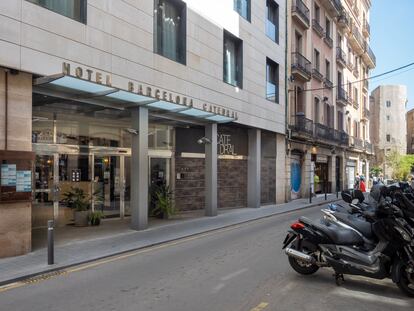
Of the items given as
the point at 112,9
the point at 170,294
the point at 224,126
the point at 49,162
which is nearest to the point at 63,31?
the point at 112,9

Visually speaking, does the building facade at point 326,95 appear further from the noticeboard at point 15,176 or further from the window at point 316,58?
the noticeboard at point 15,176

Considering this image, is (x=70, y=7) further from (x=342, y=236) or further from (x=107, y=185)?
(x=342, y=236)

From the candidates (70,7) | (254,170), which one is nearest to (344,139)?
(254,170)

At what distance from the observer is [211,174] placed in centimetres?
1633

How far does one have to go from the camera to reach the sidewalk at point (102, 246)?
7703mm

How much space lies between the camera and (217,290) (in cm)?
632

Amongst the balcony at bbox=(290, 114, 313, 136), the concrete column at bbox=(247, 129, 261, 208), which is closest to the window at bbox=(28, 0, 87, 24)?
the concrete column at bbox=(247, 129, 261, 208)

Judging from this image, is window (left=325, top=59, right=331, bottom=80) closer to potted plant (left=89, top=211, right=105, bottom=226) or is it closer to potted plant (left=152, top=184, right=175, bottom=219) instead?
potted plant (left=152, top=184, right=175, bottom=219)

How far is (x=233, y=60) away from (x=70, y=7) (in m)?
9.33

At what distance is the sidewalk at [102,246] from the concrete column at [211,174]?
2.30ft

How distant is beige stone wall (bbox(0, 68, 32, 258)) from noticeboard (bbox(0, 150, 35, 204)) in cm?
13

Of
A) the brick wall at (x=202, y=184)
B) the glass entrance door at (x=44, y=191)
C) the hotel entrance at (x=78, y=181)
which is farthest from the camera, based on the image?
the brick wall at (x=202, y=184)

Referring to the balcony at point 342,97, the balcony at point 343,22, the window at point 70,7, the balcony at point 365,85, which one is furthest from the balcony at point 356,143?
the window at point 70,7

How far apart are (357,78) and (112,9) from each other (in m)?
38.3
